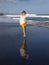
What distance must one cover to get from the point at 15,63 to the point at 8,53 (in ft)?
5.37

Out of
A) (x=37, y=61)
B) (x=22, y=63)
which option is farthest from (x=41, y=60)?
(x=22, y=63)

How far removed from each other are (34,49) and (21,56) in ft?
4.94

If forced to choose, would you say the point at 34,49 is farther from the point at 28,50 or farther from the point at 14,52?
the point at 14,52

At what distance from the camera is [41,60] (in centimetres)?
823

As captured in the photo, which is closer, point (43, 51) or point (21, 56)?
point (21, 56)

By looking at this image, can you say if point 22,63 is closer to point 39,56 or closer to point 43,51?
point 39,56

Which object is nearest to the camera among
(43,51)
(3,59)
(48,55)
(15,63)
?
(15,63)

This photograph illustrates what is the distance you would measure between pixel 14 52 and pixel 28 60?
4.92ft

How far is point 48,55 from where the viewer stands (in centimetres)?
910

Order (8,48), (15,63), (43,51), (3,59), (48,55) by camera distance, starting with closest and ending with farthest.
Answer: (15,63), (3,59), (48,55), (43,51), (8,48)

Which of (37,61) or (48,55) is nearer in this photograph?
(37,61)

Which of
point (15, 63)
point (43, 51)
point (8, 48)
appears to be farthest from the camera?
point (8, 48)

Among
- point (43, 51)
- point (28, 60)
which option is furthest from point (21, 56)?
point (43, 51)

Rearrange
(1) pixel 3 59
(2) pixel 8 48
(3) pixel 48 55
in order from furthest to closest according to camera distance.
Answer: (2) pixel 8 48 → (3) pixel 48 55 → (1) pixel 3 59
